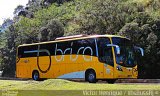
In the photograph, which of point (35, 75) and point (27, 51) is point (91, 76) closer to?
point (35, 75)

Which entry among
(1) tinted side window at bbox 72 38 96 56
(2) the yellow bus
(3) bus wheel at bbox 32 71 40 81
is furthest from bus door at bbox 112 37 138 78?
(3) bus wheel at bbox 32 71 40 81

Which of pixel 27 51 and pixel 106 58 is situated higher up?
pixel 27 51

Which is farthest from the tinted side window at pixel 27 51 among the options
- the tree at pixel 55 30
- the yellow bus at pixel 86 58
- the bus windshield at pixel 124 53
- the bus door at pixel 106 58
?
the tree at pixel 55 30

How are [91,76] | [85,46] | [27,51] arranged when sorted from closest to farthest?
[91,76]
[85,46]
[27,51]

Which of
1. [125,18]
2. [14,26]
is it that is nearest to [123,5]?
[125,18]

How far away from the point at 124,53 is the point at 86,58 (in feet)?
7.56

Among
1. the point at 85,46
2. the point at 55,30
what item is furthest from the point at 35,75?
the point at 55,30

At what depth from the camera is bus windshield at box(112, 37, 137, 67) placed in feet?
66.6

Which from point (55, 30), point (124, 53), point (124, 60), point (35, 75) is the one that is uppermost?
point (55, 30)

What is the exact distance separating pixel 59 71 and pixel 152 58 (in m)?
12.0

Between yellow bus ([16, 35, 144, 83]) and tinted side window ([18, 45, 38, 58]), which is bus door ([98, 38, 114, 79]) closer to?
yellow bus ([16, 35, 144, 83])

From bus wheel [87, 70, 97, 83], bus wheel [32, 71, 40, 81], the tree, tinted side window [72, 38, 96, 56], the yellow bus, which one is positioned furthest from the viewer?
the tree

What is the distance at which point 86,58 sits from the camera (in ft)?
70.2

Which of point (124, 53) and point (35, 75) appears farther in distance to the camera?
point (35, 75)
